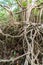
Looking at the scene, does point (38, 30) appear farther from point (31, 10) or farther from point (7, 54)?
point (7, 54)

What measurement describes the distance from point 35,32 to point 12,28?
27cm

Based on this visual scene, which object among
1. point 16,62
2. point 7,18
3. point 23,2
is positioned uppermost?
point 23,2

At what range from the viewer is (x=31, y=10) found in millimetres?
2498

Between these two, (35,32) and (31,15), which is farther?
(31,15)

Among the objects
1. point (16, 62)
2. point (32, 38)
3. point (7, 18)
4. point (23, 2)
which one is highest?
point (23, 2)

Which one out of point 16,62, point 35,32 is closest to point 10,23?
point 35,32

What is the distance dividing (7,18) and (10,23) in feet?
0.47

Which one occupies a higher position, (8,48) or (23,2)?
(23,2)

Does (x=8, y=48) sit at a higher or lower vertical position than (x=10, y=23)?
lower

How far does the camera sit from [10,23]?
2.40 meters

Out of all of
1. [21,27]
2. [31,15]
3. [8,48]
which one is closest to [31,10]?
[31,15]

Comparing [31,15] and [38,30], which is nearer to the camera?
[38,30]

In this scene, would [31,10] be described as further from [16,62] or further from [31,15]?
[16,62]

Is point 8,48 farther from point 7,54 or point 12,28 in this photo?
→ point 12,28
